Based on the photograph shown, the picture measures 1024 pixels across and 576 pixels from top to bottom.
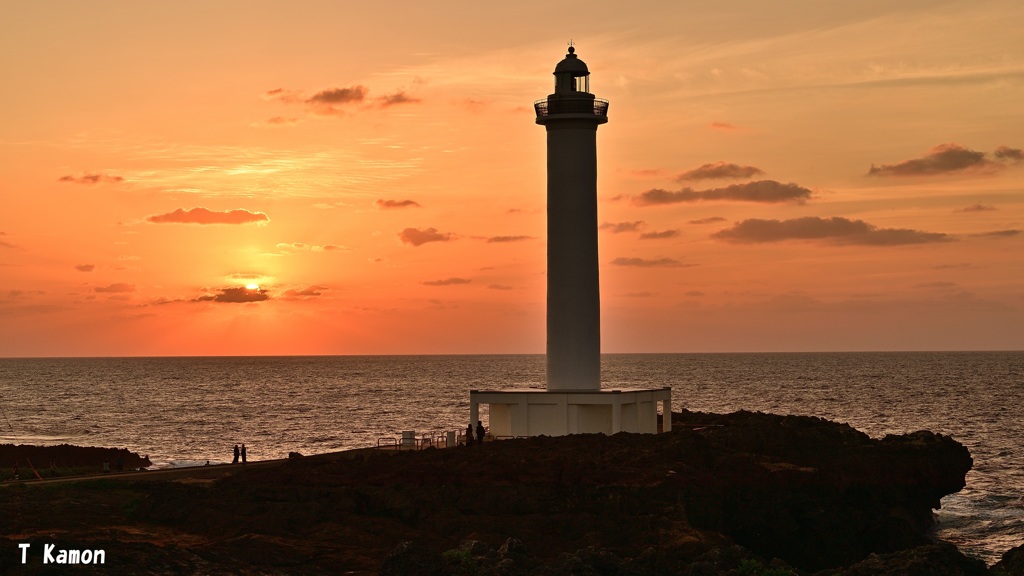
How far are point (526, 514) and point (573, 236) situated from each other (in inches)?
623

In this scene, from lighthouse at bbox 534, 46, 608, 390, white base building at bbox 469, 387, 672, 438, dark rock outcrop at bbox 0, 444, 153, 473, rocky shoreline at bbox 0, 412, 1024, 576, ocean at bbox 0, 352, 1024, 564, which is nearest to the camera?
rocky shoreline at bbox 0, 412, 1024, 576

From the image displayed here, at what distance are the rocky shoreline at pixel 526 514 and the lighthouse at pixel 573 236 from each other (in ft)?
16.9

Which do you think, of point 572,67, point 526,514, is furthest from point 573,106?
point 526,514

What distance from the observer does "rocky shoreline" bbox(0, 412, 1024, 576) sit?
23.6 m

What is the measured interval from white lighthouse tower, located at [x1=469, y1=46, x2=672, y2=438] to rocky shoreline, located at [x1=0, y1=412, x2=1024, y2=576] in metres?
3.83

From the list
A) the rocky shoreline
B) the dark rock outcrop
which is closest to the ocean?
the dark rock outcrop

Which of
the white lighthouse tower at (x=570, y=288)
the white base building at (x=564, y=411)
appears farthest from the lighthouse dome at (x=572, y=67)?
Result: the white base building at (x=564, y=411)

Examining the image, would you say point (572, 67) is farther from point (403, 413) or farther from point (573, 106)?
point (403, 413)

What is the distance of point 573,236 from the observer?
44031 mm

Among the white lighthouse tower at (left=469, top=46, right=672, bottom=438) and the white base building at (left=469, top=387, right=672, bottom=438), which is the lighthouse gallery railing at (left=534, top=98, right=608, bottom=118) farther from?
the white base building at (left=469, top=387, right=672, bottom=438)

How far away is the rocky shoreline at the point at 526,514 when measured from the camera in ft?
77.4

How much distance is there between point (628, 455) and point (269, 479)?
1083cm

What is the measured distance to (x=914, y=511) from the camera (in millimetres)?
41688

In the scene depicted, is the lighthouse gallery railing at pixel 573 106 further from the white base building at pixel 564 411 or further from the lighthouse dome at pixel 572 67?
the white base building at pixel 564 411
